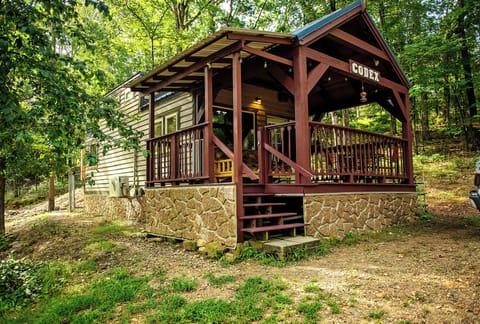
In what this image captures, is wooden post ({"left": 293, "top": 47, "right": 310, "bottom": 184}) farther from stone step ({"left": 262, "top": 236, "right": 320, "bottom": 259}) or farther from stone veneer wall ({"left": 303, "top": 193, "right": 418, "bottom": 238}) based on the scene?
stone step ({"left": 262, "top": 236, "right": 320, "bottom": 259})

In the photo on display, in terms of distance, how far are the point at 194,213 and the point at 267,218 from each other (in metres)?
1.36

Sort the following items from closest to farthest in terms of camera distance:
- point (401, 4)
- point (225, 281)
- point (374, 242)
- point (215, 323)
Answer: point (215, 323), point (225, 281), point (374, 242), point (401, 4)

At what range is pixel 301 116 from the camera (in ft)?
19.5

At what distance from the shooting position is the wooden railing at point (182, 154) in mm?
6223

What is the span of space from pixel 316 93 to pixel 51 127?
7.80m

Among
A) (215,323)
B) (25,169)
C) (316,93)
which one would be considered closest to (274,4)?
(316,93)

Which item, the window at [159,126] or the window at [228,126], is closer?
the window at [228,126]

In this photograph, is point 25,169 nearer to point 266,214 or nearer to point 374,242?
point 266,214

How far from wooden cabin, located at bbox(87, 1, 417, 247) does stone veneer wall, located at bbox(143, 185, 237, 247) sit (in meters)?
0.02

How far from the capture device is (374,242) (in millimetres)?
5938

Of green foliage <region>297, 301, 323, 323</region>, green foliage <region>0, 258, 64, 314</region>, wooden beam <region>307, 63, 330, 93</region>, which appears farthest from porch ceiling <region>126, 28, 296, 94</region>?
green foliage <region>0, 258, 64, 314</region>

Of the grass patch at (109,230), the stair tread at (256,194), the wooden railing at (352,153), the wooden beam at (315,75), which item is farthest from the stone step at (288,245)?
the grass patch at (109,230)

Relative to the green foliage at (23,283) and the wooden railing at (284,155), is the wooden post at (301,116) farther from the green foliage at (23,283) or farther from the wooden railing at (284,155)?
the green foliage at (23,283)

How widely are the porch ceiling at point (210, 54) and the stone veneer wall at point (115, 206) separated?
4568mm
